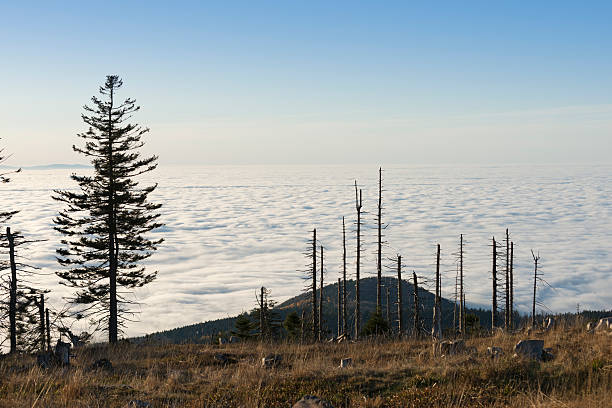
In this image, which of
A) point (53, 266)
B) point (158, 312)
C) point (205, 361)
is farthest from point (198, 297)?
point (205, 361)

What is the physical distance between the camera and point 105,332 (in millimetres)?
32781

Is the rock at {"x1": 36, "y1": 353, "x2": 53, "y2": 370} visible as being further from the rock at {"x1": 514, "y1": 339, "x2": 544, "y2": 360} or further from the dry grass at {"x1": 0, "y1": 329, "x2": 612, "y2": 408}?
the rock at {"x1": 514, "y1": 339, "x2": 544, "y2": 360}

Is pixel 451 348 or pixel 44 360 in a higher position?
pixel 451 348

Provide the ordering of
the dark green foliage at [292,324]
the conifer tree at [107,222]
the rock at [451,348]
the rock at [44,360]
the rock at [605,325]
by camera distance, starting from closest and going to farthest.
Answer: the rock at [451,348], the rock at [44,360], the rock at [605,325], the conifer tree at [107,222], the dark green foliage at [292,324]

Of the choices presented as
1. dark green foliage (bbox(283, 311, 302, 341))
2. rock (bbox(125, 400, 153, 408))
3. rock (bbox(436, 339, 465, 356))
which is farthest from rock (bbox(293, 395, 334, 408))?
dark green foliage (bbox(283, 311, 302, 341))

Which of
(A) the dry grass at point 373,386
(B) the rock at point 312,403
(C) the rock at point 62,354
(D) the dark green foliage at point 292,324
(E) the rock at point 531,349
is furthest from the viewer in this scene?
(D) the dark green foliage at point 292,324

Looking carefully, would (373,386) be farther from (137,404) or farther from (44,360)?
(44,360)

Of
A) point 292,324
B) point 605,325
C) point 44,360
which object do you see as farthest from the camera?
point 292,324

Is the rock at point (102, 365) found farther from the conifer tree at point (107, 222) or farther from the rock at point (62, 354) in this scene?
the conifer tree at point (107, 222)

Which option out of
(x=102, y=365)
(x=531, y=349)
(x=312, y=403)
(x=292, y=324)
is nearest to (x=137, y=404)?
(x=312, y=403)

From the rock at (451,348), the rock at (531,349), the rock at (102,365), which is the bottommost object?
the rock at (102,365)

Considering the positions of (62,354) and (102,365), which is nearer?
(102,365)

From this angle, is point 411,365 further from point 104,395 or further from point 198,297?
point 198,297

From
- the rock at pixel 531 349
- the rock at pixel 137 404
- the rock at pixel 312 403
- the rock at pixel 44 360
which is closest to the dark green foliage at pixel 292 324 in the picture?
the rock at pixel 44 360
